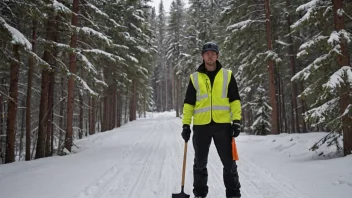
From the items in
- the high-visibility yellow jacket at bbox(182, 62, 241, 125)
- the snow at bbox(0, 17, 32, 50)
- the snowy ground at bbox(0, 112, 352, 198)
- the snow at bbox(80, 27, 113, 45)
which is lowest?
the snowy ground at bbox(0, 112, 352, 198)

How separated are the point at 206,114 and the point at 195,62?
29707 millimetres

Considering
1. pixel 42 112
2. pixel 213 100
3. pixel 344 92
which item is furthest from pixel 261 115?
pixel 213 100

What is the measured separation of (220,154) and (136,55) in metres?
21.9

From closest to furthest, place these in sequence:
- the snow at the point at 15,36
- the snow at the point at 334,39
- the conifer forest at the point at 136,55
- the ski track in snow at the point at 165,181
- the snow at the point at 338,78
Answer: the ski track in snow at the point at 165,181 < the snow at the point at 15,36 < the snow at the point at 338,78 < the snow at the point at 334,39 < the conifer forest at the point at 136,55

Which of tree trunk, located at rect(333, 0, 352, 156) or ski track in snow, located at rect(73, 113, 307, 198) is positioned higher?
tree trunk, located at rect(333, 0, 352, 156)

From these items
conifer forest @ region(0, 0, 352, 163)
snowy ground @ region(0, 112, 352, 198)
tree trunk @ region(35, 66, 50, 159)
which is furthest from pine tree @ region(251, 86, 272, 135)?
tree trunk @ region(35, 66, 50, 159)

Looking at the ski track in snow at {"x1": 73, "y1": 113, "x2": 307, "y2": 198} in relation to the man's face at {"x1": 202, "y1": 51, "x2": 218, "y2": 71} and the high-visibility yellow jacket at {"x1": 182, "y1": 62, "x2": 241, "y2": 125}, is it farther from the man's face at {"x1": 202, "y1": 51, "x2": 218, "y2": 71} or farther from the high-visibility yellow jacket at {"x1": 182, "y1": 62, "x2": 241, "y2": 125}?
the man's face at {"x1": 202, "y1": 51, "x2": 218, "y2": 71}

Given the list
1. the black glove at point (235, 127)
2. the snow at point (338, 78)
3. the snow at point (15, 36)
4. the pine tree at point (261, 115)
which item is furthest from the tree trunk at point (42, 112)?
the pine tree at point (261, 115)

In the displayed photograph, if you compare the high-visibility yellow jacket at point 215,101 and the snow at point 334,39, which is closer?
the high-visibility yellow jacket at point 215,101

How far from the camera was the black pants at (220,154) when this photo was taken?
174 inches

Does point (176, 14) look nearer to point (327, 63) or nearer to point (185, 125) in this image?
point (327, 63)

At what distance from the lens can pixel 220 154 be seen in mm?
4520

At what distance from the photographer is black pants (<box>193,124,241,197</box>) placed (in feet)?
14.5

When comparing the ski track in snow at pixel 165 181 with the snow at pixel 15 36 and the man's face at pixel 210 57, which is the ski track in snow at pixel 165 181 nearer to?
the man's face at pixel 210 57
